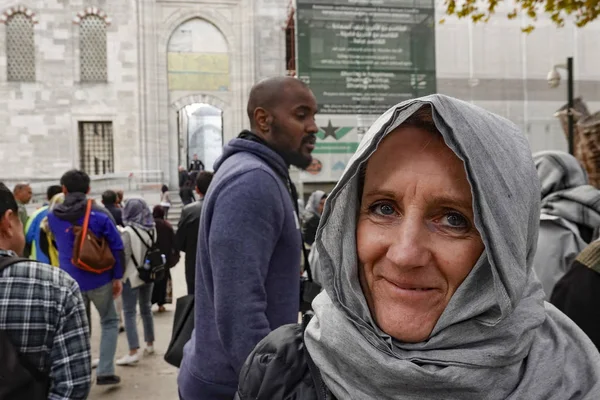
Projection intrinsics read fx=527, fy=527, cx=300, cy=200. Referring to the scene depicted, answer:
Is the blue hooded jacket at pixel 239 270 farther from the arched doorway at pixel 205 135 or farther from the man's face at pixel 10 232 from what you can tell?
the arched doorway at pixel 205 135

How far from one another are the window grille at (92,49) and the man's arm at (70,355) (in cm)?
2286

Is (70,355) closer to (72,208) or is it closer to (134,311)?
(72,208)

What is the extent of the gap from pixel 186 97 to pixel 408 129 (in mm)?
23262

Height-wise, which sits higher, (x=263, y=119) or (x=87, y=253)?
(x=263, y=119)

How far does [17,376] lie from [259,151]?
126 centimetres

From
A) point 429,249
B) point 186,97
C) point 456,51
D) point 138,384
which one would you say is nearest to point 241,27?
point 186,97

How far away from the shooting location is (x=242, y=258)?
1961mm

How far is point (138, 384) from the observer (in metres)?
5.09

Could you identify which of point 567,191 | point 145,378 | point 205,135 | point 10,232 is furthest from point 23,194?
point 205,135

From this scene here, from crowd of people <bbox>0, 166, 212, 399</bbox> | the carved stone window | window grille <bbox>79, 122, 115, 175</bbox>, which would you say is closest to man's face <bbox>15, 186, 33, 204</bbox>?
crowd of people <bbox>0, 166, 212, 399</bbox>

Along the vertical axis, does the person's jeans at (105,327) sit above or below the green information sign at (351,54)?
below

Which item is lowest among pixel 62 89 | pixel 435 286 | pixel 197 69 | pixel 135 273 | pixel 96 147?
pixel 135 273

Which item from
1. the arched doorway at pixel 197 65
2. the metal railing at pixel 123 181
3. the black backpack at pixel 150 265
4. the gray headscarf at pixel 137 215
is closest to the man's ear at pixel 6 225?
the black backpack at pixel 150 265

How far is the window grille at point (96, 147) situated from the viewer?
2339 cm
